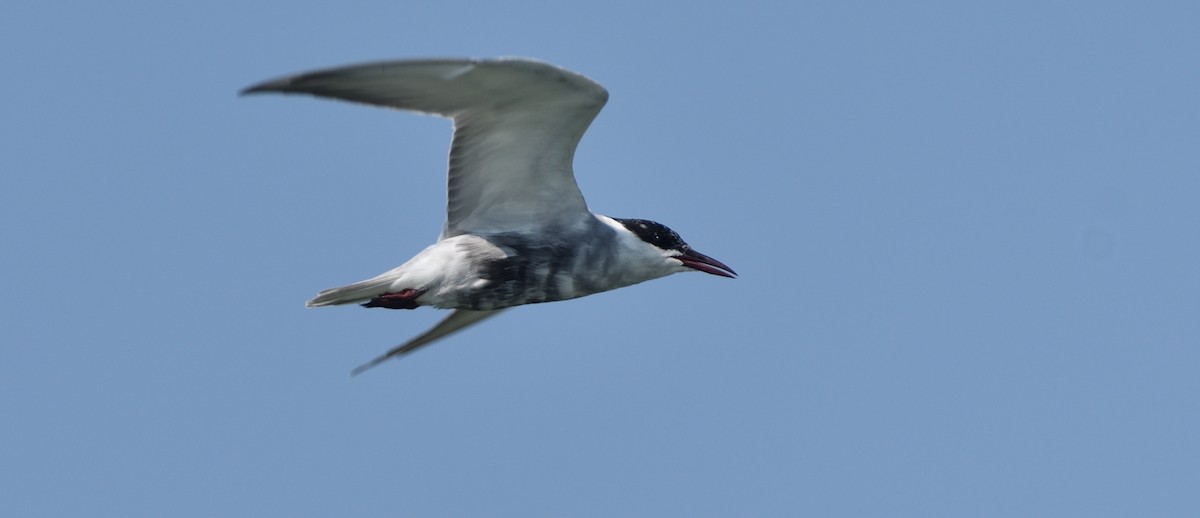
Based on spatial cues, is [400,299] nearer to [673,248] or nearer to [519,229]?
[519,229]

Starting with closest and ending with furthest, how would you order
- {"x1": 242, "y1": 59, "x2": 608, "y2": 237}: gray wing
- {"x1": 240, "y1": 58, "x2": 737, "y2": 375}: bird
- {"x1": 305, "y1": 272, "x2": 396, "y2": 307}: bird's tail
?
{"x1": 242, "y1": 59, "x2": 608, "y2": 237}: gray wing
{"x1": 240, "y1": 58, "x2": 737, "y2": 375}: bird
{"x1": 305, "y1": 272, "x2": 396, "y2": 307}: bird's tail

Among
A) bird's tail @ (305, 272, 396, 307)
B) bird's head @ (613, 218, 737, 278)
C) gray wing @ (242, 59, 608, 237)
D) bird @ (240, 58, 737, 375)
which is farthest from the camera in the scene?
bird's head @ (613, 218, 737, 278)

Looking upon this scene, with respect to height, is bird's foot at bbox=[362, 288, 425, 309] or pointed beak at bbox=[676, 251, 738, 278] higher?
pointed beak at bbox=[676, 251, 738, 278]

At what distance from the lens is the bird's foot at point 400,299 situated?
39.0 ft

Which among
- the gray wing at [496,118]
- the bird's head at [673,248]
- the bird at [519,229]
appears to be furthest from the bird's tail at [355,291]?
the bird's head at [673,248]

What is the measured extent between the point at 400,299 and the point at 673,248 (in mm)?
2407

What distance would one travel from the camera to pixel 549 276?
12.1m

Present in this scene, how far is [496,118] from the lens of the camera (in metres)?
11.4

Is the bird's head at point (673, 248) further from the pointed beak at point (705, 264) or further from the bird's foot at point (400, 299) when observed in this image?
the bird's foot at point (400, 299)

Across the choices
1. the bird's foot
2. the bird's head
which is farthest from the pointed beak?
the bird's foot

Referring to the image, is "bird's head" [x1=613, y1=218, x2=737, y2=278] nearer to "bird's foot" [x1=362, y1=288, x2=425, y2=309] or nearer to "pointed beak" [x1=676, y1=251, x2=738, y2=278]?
"pointed beak" [x1=676, y1=251, x2=738, y2=278]

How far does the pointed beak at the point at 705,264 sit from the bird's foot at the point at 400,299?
2347 millimetres

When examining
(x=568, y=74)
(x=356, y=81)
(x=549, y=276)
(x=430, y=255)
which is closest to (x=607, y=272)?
(x=549, y=276)

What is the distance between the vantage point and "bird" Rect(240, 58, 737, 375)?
11227 millimetres
